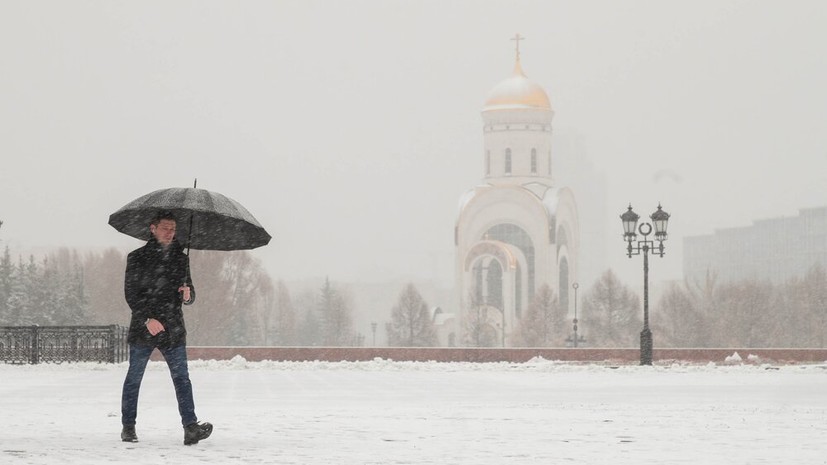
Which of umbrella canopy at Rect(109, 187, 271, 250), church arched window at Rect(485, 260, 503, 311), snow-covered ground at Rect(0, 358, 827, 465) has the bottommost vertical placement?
snow-covered ground at Rect(0, 358, 827, 465)

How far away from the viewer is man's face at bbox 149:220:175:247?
10.0m

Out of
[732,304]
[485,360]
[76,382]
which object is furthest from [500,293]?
[76,382]

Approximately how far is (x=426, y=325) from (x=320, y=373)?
226ft

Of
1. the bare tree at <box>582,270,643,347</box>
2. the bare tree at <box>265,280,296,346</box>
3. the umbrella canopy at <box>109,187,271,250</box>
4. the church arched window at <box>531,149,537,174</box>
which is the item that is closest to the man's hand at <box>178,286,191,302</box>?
the umbrella canopy at <box>109,187,271,250</box>

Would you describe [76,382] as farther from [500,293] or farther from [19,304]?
[500,293]

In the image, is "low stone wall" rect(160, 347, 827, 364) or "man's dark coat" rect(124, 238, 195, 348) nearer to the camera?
"man's dark coat" rect(124, 238, 195, 348)

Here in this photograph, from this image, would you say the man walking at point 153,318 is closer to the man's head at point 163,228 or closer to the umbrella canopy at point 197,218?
the man's head at point 163,228

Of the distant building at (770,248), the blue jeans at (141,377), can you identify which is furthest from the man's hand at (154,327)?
the distant building at (770,248)

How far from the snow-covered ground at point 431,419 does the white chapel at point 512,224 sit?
248 feet

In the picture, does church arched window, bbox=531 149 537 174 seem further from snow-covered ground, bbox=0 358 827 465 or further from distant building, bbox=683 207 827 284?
snow-covered ground, bbox=0 358 827 465

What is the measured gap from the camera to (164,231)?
10039 millimetres

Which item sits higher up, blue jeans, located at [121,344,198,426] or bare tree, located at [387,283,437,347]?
bare tree, located at [387,283,437,347]

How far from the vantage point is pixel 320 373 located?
23.5 meters

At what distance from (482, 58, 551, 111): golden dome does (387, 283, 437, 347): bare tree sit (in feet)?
68.3
